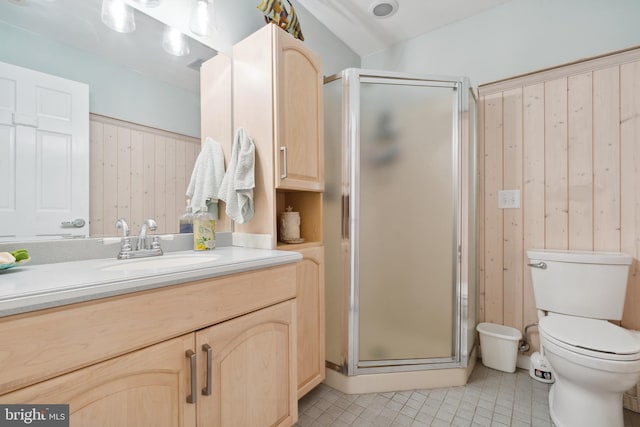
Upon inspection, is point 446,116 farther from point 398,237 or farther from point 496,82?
point 398,237

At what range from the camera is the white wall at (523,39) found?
70.6 inches

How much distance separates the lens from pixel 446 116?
70.2 inches

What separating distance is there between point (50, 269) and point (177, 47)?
1.13 meters

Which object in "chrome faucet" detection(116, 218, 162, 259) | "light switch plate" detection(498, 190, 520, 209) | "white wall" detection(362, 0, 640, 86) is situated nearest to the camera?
"chrome faucet" detection(116, 218, 162, 259)

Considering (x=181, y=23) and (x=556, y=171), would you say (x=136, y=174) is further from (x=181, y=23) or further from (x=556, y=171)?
(x=556, y=171)

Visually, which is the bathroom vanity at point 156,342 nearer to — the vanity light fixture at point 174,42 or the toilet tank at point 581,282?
the vanity light fixture at point 174,42

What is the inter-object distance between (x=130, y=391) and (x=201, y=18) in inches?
63.6

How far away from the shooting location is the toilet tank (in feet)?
5.18

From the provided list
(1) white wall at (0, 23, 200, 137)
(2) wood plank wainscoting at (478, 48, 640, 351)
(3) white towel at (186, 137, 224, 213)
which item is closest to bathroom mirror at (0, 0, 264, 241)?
(1) white wall at (0, 23, 200, 137)

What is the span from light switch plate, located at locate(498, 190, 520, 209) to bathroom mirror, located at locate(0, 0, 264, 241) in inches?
78.3

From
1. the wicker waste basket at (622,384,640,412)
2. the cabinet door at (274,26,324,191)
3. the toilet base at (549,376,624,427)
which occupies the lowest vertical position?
the wicker waste basket at (622,384,640,412)

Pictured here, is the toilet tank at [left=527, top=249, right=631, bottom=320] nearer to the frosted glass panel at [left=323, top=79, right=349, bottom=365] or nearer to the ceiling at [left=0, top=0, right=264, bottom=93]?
the frosted glass panel at [left=323, top=79, right=349, bottom=365]

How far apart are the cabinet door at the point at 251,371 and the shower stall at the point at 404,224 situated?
57 cm

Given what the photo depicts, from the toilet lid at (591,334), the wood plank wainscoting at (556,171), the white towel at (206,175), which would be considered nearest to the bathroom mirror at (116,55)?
the white towel at (206,175)
